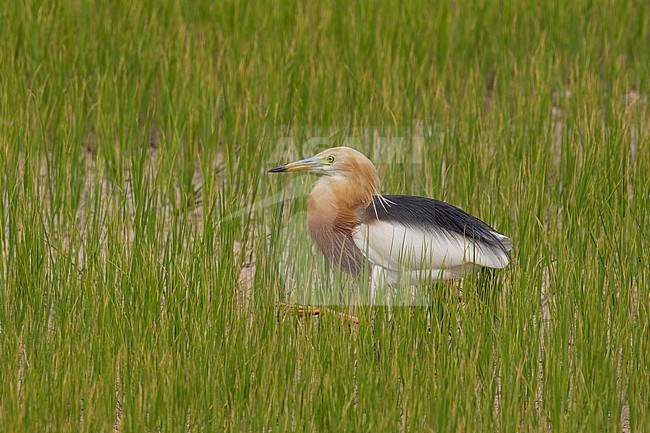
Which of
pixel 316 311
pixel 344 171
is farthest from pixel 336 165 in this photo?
pixel 316 311

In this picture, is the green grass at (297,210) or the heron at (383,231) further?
the heron at (383,231)

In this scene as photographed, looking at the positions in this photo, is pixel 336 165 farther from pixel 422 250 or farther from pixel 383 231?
pixel 422 250

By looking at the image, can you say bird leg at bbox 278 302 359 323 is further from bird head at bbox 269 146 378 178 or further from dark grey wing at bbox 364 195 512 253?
bird head at bbox 269 146 378 178

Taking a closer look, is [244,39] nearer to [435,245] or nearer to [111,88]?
[111,88]

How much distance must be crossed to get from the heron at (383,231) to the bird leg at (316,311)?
11 cm

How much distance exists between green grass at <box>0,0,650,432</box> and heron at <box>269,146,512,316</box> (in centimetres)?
10

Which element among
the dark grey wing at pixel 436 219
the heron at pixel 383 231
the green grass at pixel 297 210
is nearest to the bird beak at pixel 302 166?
the heron at pixel 383 231

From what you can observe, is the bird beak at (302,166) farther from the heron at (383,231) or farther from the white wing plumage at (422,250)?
the white wing plumage at (422,250)

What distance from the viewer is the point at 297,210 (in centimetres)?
401

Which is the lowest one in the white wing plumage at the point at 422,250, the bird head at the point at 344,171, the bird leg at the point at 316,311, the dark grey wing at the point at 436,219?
the bird leg at the point at 316,311

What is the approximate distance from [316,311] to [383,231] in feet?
1.07

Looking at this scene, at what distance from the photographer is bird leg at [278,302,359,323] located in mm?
3190

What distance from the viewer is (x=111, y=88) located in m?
4.89

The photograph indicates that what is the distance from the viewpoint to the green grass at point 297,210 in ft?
9.71
